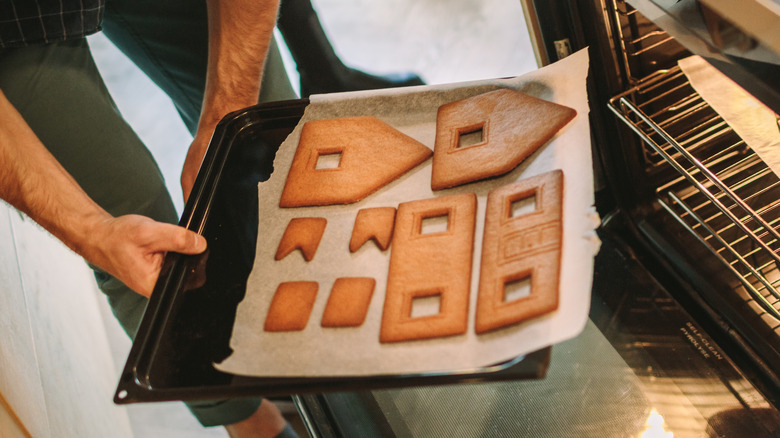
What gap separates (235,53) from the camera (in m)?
1.15

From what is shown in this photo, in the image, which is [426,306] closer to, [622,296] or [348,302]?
[348,302]

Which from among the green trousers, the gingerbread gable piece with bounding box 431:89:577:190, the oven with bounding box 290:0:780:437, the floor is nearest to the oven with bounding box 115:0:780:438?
the oven with bounding box 290:0:780:437

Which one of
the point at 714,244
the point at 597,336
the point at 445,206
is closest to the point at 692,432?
the point at 597,336

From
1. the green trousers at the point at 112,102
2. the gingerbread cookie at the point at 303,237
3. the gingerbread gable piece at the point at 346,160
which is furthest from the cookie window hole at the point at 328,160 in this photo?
the green trousers at the point at 112,102

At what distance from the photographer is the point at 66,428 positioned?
1087 mm

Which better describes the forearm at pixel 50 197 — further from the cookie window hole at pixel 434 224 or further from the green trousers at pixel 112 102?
the cookie window hole at pixel 434 224

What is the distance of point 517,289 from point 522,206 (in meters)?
0.13

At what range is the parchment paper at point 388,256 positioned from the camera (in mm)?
661

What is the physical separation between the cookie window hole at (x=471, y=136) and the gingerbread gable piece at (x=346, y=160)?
0.05m

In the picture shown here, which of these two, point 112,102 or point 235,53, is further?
point 112,102

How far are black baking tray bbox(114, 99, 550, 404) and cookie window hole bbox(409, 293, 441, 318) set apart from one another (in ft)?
0.32

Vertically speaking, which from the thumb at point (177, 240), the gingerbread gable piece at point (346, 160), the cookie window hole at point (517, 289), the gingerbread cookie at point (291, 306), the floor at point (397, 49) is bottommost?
the floor at point (397, 49)

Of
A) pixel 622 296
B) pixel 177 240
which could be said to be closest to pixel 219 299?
pixel 177 240

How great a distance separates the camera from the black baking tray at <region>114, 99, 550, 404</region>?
67cm
